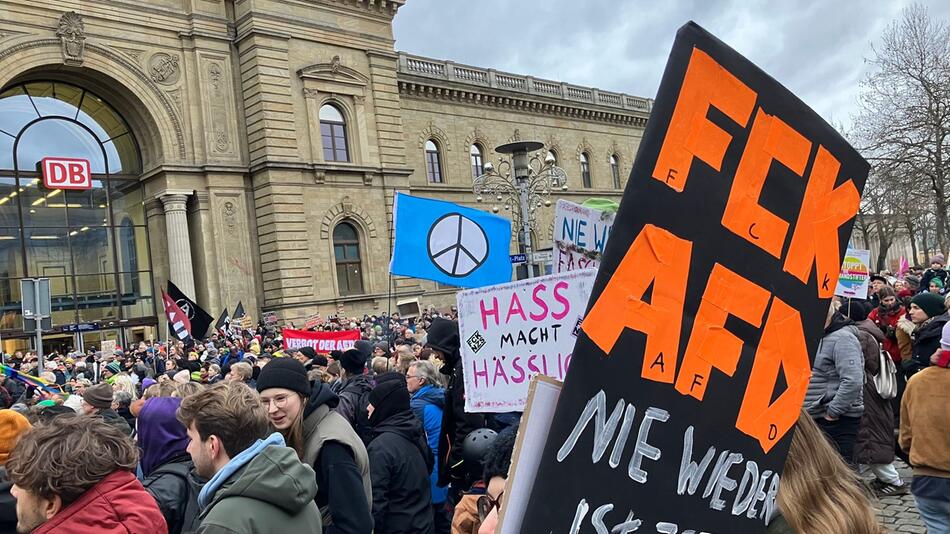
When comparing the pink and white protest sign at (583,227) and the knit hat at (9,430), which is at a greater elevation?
the pink and white protest sign at (583,227)

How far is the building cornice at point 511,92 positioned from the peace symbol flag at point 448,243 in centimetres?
2926

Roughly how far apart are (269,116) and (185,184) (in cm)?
404

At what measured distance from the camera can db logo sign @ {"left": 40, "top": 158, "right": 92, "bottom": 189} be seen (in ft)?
84.3

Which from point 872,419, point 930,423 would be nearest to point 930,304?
point 872,419

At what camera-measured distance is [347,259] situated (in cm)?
2984

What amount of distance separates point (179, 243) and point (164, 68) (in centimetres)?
644

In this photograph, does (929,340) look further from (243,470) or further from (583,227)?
(243,470)

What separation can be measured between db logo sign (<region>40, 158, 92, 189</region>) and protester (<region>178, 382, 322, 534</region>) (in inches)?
1059

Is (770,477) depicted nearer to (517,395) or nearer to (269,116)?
(517,395)

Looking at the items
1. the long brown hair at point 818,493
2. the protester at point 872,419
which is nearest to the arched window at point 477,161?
the protester at point 872,419

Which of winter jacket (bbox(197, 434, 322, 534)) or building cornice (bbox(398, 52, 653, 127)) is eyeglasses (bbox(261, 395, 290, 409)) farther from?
building cornice (bbox(398, 52, 653, 127))

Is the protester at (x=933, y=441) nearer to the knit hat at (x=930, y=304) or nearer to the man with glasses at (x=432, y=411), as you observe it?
the knit hat at (x=930, y=304)

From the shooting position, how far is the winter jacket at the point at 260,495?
2.49 metres

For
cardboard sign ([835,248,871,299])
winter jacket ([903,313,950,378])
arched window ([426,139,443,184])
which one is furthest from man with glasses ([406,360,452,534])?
arched window ([426,139,443,184])
